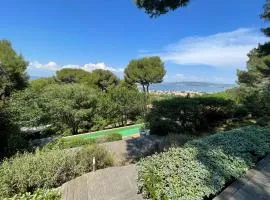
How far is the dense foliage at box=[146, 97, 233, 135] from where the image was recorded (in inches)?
484

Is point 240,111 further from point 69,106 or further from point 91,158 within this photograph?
point 69,106

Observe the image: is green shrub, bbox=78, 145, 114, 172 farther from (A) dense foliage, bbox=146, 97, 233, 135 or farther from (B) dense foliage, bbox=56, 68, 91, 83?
(B) dense foliage, bbox=56, 68, 91, 83

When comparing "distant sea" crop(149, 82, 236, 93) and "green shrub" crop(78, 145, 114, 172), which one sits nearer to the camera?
"green shrub" crop(78, 145, 114, 172)

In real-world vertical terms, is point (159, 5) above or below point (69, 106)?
above

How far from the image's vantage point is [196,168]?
4.25 meters

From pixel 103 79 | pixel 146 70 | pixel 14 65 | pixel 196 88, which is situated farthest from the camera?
pixel 196 88

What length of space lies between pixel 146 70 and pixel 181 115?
2781 centimetres

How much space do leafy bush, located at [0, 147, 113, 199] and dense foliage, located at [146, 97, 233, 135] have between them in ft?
18.1

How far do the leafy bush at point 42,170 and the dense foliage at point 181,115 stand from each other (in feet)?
18.1

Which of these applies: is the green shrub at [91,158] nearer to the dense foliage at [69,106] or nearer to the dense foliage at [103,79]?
the dense foliage at [69,106]

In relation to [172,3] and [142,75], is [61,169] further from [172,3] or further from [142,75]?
[142,75]

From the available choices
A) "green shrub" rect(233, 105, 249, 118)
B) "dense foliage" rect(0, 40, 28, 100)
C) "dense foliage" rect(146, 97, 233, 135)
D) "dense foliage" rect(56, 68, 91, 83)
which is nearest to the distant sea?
"dense foliage" rect(56, 68, 91, 83)

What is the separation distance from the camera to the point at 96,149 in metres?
7.61

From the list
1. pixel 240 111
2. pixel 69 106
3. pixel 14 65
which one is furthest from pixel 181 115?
pixel 14 65
